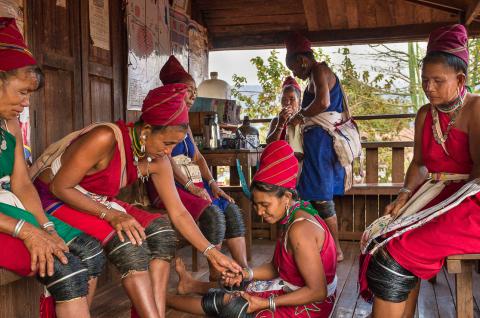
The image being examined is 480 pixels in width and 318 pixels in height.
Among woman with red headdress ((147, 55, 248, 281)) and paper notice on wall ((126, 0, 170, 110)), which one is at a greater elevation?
paper notice on wall ((126, 0, 170, 110))

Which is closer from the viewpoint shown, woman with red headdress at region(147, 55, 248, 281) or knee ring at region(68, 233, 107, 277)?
knee ring at region(68, 233, 107, 277)

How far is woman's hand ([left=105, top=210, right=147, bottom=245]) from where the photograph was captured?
2.20 meters

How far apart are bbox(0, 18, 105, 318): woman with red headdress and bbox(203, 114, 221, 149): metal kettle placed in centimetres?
227

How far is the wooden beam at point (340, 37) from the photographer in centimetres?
569

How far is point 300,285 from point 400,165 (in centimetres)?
336

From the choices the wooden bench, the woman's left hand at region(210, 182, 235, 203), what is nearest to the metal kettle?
the woman's left hand at region(210, 182, 235, 203)

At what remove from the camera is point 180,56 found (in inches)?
211

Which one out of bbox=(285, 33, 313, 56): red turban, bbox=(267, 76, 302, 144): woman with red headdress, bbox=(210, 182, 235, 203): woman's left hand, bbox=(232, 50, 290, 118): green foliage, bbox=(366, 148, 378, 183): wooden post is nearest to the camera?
bbox=(210, 182, 235, 203): woman's left hand

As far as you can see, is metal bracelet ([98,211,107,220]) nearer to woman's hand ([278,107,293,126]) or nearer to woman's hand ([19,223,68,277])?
woman's hand ([19,223,68,277])

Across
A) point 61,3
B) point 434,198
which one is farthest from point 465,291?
point 61,3

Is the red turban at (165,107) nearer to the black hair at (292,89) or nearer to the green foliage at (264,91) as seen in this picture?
the black hair at (292,89)

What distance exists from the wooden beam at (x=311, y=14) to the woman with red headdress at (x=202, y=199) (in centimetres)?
253

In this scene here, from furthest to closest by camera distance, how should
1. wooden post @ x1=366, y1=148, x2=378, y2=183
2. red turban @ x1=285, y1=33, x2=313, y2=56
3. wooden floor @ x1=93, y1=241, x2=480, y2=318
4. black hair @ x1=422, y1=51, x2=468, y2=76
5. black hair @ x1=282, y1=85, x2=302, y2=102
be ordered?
wooden post @ x1=366, y1=148, x2=378, y2=183 → black hair @ x1=282, y1=85, x2=302, y2=102 → red turban @ x1=285, y1=33, x2=313, y2=56 → wooden floor @ x1=93, y1=241, x2=480, y2=318 → black hair @ x1=422, y1=51, x2=468, y2=76

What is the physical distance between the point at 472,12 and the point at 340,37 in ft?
4.53
